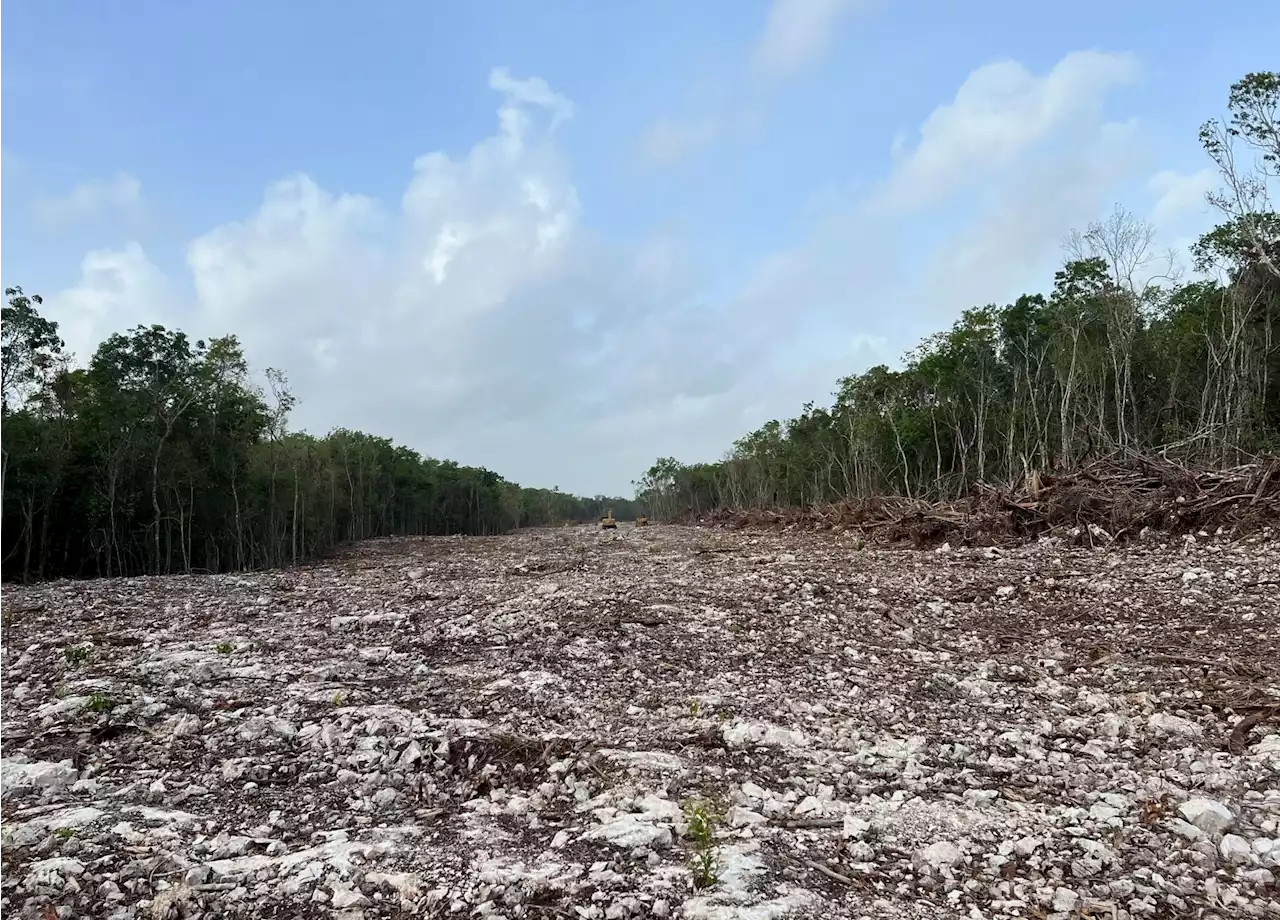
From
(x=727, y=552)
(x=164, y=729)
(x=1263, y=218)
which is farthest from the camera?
(x=1263, y=218)

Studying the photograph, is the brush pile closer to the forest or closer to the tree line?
the forest

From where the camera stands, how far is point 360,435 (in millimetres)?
50469

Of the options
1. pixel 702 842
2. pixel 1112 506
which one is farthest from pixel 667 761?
pixel 1112 506

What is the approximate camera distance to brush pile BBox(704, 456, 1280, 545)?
1076cm

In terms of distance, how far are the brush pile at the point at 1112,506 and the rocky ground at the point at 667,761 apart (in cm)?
347

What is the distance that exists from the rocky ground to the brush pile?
347 cm

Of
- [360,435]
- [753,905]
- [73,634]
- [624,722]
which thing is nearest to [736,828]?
[753,905]

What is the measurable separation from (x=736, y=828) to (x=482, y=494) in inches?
2718

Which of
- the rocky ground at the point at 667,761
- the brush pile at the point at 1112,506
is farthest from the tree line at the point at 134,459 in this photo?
the brush pile at the point at 1112,506

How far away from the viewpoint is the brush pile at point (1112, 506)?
10.8 metres

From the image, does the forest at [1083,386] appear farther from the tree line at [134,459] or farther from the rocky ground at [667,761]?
the tree line at [134,459]

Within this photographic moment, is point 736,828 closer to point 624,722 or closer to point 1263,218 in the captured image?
point 624,722

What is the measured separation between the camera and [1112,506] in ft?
38.7

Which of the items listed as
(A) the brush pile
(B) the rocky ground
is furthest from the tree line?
(A) the brush pile
